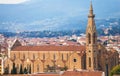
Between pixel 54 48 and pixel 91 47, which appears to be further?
pixel 54 48

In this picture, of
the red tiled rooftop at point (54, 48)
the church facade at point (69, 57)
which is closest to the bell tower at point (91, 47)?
the church facade at point (69, 57)

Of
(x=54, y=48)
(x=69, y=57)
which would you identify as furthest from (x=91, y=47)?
(x=54, y=48)

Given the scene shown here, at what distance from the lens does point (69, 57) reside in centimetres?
5453

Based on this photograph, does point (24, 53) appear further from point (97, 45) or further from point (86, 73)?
point (86, 73)

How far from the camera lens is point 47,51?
2267 inches

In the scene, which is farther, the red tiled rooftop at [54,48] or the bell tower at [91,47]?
the red tiled rooftop at [54,48]

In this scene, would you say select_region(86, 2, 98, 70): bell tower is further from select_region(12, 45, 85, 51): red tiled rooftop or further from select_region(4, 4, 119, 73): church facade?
select_region(12, 45, 85, 51): red tiled rooftop

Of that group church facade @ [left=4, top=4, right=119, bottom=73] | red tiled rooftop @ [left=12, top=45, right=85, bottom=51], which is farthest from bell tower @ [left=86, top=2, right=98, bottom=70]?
red tiled rooftop @ [left=12, top=45, right=85, bottom=51]

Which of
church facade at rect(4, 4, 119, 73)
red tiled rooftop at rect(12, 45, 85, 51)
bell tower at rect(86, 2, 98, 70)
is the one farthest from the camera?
red tiled rooftop at rect(12, 45, 85, 51)

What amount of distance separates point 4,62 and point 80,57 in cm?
827

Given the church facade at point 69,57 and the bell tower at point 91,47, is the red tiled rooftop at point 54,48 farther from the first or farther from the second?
the bell tower at point 91,47

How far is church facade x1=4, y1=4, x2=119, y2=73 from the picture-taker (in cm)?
5372

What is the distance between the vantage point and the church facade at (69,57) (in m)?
53.7

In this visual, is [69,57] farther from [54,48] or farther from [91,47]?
[54,48]
